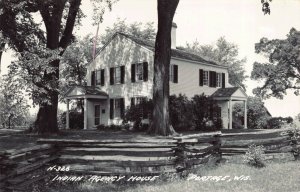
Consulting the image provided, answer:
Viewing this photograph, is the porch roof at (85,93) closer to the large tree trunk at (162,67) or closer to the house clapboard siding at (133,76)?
the house clapboard siding at (133,76)

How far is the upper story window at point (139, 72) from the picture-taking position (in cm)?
2956

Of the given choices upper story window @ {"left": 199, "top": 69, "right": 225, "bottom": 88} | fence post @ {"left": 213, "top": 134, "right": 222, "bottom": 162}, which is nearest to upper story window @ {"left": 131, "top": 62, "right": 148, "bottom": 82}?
upper story window @ {"left": 199, "top": 69, "right": 225, "bottom": 88}

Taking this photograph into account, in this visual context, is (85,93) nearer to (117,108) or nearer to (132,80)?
(117,108)

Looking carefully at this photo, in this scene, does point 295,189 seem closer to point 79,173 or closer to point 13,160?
point 79,173

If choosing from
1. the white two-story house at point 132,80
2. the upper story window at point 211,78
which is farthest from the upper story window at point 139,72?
the upper story window at point 211,78

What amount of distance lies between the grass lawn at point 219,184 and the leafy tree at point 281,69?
1408 inches

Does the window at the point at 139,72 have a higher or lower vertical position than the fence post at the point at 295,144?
higher

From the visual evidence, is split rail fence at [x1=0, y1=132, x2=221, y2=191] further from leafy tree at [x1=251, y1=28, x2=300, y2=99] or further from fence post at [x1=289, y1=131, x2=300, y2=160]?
leafy tree at [x1=251, y1=28, x2=300, y2=99]

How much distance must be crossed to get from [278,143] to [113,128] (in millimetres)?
18777

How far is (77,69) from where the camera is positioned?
42844mm

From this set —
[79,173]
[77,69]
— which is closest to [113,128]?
[77,69]

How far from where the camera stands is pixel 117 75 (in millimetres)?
32500

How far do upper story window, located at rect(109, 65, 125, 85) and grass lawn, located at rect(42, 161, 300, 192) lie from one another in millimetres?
21852

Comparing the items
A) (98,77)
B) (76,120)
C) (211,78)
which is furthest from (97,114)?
(211,78)
